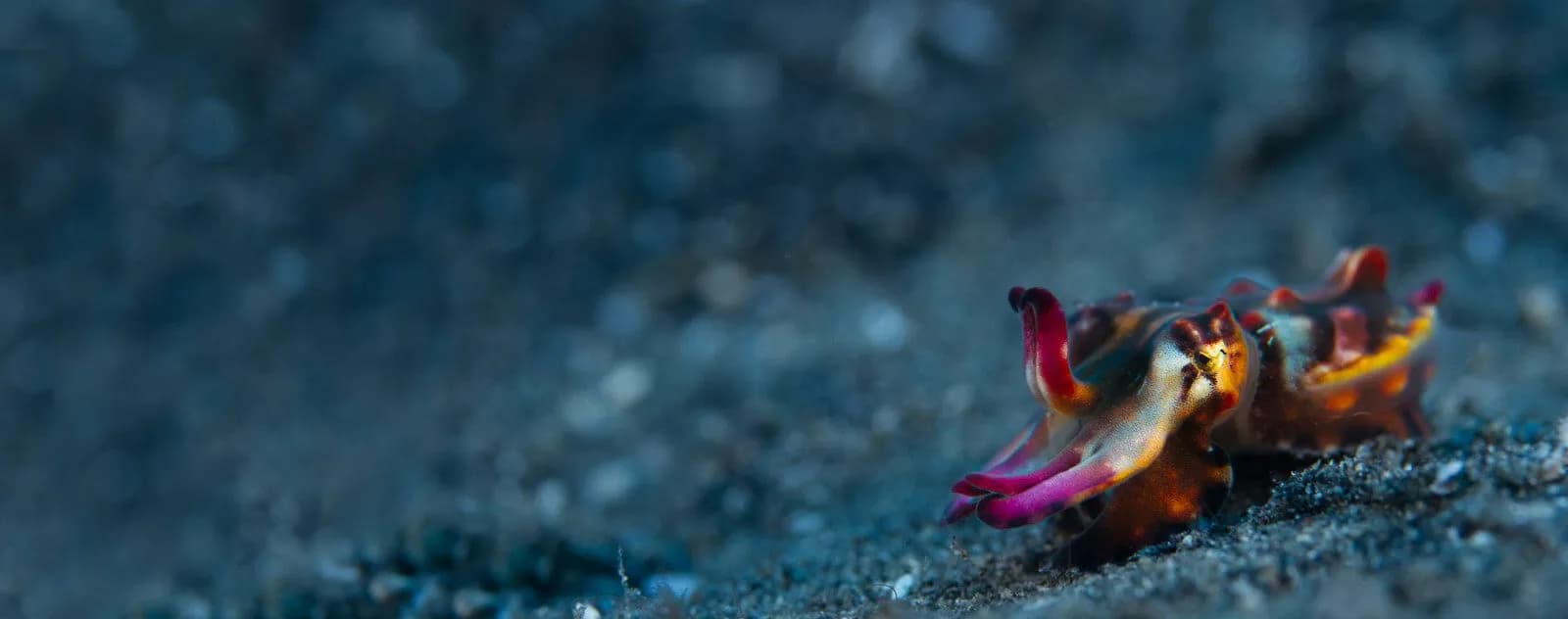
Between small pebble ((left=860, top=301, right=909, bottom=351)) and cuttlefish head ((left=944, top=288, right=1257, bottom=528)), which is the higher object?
small pebble ((left=860, top=301, right=909, bottom=351))

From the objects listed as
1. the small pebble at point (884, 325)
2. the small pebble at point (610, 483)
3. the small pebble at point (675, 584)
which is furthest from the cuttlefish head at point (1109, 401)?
the small pebble at point (884, 325)

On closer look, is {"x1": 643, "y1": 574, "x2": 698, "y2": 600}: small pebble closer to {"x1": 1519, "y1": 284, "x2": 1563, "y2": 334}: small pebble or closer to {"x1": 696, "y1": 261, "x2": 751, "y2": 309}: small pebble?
{"x1": 696, "y1": 261, "x2": 751, "y2": 309}: small pebble

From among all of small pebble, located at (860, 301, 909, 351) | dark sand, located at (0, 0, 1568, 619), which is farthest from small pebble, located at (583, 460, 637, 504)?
small pebble, located at (860, 301, 909, 351)

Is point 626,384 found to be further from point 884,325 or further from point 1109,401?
point 1109,401

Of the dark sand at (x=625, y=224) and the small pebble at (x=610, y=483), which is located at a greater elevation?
the dark sand at (x=625, y=224)

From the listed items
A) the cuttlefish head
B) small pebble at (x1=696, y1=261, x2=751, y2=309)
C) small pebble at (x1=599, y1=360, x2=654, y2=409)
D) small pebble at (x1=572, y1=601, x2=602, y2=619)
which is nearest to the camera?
the cuttlefish head

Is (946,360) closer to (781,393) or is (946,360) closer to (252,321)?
(781,393)

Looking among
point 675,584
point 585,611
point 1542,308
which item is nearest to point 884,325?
point 675,584

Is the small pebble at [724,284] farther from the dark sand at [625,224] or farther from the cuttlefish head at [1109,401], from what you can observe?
the cuttlefish head at [1109,401]

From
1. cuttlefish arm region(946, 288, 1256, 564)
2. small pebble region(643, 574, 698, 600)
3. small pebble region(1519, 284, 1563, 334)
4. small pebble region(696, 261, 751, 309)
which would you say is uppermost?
small pebble region(696, 261, 751, 309)
